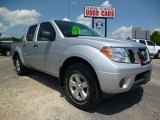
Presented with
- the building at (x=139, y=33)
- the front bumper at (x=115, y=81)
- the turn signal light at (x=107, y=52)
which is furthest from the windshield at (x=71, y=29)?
the building at (x=139, y=33)

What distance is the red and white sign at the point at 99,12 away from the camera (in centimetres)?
2631

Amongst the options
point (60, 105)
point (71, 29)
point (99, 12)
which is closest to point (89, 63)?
point (60, 105)

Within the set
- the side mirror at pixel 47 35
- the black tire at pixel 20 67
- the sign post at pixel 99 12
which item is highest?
the sign post at pixel 99 12

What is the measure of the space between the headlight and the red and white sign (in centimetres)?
2330

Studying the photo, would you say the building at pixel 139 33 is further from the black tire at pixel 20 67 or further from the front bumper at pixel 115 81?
the front bumper at pixel 115 81

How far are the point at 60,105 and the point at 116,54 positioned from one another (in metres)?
1.56

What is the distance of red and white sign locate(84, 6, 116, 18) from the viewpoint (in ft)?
86.3

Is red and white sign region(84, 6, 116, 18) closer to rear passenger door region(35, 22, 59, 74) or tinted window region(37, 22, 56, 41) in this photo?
tinted window region(37, 22, 56, 41)

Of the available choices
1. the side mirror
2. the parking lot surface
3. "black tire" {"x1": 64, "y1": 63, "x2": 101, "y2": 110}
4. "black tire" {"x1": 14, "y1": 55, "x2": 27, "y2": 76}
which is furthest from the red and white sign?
"black tire" {"x1": 64, "y1": 63, "x2": 101, "y2": 110}

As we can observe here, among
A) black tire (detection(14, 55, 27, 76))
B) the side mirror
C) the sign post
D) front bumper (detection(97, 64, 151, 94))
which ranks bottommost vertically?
black tire (detection(14, 55, 27, 76))

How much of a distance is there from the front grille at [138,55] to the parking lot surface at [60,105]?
2.97 feet

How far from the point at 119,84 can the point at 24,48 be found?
3.83 metres

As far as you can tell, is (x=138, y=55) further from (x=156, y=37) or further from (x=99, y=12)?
(x=156, y=37)

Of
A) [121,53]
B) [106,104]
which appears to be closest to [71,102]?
[106,104]
